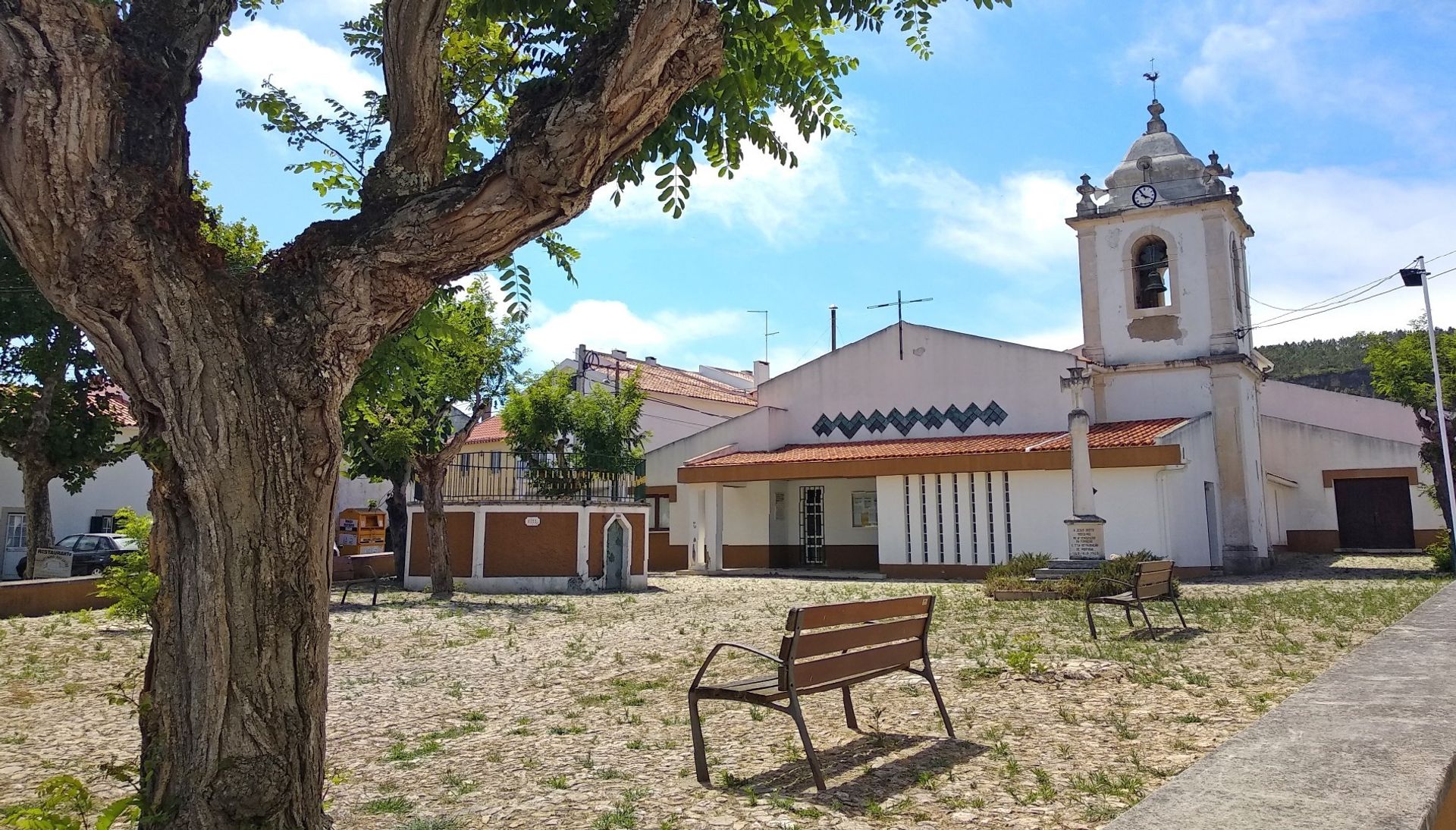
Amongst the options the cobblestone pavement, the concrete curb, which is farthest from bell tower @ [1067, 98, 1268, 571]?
the concrete curb

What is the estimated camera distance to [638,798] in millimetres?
4730

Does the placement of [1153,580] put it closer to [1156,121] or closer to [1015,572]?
[1015,572]

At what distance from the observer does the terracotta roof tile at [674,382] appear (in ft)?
113

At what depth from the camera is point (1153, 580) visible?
10.7m

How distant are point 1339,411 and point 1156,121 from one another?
40.7 ft

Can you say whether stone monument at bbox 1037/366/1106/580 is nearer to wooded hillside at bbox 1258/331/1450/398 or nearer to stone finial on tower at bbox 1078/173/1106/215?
stone finial on tower at bbox 1078/173/1106/215

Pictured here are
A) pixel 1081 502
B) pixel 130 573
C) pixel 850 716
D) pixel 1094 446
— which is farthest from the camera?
pixel 1094 446

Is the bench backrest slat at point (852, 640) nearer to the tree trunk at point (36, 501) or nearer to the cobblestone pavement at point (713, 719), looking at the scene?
the cobblestone pavement at point (713, 719)

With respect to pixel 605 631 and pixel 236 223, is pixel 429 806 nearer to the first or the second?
pixel 605 631

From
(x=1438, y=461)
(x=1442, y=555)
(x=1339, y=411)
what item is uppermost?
(x=1339, y=411)

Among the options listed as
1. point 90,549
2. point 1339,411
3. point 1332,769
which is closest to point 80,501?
point 90,549

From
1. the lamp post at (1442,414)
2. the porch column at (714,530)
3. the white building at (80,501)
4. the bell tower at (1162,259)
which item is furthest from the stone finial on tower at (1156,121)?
the white building at (80,501)

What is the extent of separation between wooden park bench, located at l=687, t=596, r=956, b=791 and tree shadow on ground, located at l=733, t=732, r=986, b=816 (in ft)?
0.41

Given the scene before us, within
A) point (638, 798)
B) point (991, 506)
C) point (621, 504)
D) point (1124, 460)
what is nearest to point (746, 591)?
point (621, 504)
